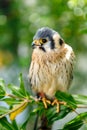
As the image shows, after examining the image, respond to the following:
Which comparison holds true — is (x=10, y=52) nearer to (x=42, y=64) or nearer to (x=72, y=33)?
(x=72, y=33)

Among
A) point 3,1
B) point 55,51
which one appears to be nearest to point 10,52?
point 3,1

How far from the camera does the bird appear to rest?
3445 mm

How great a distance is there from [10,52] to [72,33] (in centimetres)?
82

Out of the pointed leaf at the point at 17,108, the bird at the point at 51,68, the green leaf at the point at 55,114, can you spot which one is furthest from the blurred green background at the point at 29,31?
the pointed leaf at the point at 17,108

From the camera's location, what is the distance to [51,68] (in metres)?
3.44

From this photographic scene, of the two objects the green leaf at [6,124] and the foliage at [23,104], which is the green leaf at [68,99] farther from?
the green leaf at [6,124]

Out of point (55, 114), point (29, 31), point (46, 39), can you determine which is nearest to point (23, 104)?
point (55, 114)

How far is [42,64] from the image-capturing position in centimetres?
350

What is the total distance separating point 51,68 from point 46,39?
19 centimetres

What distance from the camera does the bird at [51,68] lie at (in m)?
3.45

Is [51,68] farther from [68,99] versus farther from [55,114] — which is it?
[68,99]

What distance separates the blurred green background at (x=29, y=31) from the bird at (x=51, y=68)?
4.96ft

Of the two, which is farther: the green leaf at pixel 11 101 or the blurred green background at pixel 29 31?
the blurred green background at pixel 29 31

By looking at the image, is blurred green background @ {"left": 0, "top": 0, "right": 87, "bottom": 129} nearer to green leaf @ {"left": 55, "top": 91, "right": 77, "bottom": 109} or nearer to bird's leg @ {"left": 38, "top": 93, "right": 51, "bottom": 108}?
bird's leg @ {"left": 38, "top": 93, "right": 51, "bottom": 108}
